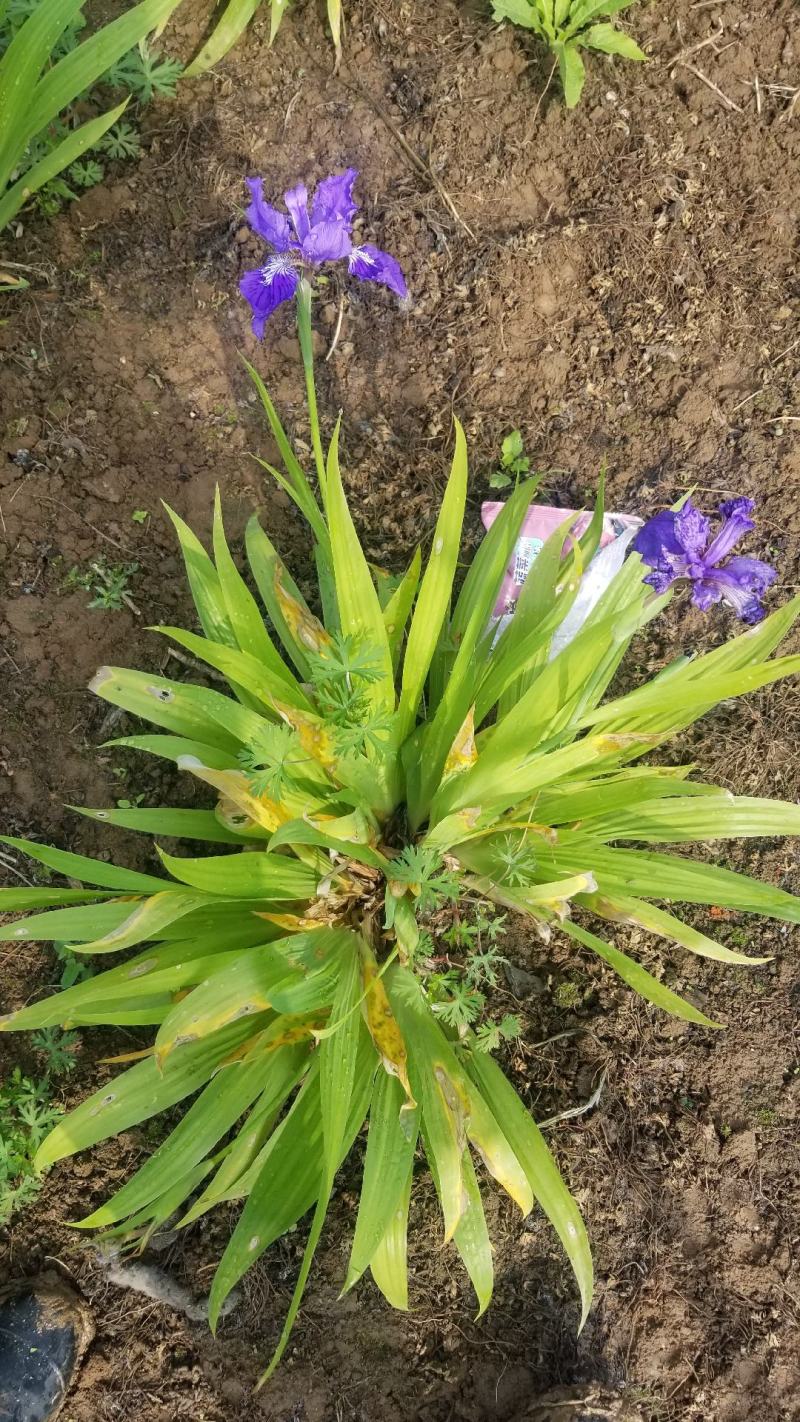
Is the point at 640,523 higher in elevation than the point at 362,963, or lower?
higher

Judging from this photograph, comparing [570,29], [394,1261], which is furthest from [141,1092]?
[570,29]

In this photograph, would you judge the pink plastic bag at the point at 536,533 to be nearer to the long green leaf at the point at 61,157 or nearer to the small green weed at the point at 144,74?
the long green leaf at the point at 61,157

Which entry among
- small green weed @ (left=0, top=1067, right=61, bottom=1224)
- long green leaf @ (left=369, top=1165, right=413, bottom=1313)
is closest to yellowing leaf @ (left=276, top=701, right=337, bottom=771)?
long green leaf @ (left=369, top=1165, right=413, bottom=1313)

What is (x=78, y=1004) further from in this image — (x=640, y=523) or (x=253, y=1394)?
(x=640, y=523)

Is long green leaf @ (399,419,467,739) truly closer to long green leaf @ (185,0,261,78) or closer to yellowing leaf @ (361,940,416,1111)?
yellowing leaf @ (361,940,416,1111)

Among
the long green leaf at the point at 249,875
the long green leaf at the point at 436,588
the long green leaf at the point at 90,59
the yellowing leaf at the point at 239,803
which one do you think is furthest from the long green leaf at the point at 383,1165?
the long green leaf at the point at 90,59

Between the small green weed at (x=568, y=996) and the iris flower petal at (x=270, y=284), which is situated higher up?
the iris flower petal at (x=270, y=284)

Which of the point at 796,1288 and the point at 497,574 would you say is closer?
the point at 497,574

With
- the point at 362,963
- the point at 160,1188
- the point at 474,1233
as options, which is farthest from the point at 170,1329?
the point at 362,963
